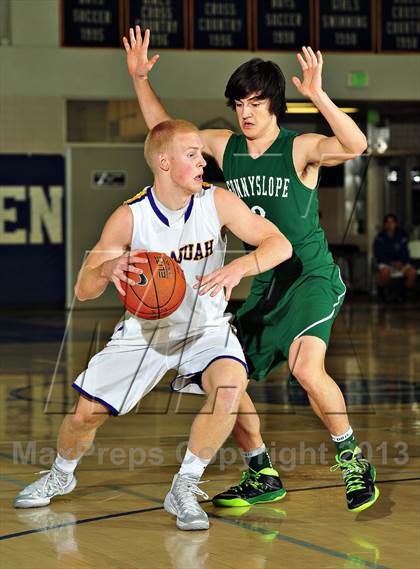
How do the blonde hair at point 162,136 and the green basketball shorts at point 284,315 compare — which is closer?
the blonde hair at point 162,136

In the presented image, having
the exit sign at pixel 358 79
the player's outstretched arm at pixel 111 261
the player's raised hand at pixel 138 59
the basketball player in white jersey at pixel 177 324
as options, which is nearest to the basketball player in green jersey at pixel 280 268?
the basketball player in white jersey at pixel 177 324

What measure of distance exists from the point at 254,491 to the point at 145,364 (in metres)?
0.71

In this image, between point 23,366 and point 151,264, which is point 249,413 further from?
point 23,366

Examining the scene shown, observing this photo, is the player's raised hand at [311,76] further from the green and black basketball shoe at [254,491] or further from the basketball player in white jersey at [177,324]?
the green and black basketball shoe at [254,491]

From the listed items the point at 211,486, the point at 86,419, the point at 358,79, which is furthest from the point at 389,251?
the point at 86,419

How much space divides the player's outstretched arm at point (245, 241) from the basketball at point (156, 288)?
0.31 ft

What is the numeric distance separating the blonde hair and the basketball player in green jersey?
0.92ft

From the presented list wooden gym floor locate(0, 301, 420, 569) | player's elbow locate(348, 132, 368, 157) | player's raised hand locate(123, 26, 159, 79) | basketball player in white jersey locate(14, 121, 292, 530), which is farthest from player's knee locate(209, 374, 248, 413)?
player's raised hand locate(123, 26, 159, 79)

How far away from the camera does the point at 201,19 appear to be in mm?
17016

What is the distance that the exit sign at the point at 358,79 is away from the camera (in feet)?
58.6

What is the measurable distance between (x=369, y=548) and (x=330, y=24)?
14176mm

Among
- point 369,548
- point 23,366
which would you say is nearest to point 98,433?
point 369,548

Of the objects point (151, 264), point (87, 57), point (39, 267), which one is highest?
point (87, 57)

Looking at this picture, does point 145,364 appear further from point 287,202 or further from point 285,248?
point 287,202
